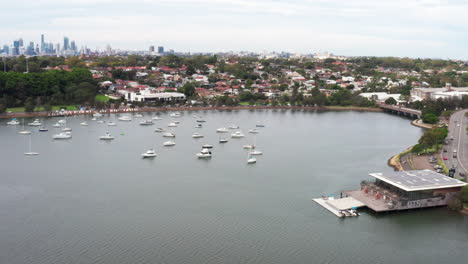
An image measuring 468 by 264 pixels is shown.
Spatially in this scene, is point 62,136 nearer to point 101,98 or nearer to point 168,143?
point 168,143

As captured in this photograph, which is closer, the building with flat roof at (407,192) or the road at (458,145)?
the building with flat roof at (407,192)

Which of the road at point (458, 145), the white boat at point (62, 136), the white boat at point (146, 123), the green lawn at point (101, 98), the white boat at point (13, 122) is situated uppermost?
the road at point (458, 145)

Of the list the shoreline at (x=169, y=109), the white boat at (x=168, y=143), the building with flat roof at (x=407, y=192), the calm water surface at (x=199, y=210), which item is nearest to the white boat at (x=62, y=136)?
the calm water surface at (x=199, y=210)

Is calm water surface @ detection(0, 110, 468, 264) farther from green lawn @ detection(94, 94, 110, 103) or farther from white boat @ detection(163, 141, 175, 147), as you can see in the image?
green lawn @ detection(94, 94, 110, 103)

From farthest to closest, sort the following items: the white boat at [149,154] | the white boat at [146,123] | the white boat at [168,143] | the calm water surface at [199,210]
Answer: the white boat at [146,123]
the white boat at [168,143]
the white boat at [149,154]
the calm water surface at [199,210]

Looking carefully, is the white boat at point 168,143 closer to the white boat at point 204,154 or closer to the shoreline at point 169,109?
the white boat at point 204,154

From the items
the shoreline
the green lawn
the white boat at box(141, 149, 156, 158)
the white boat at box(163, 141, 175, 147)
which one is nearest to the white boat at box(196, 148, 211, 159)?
the white boat at box(141, 149, 156, 158)

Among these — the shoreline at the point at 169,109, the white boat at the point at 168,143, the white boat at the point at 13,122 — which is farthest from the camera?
the shoreline at the point at 169,109

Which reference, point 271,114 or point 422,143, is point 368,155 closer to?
point 422,143
